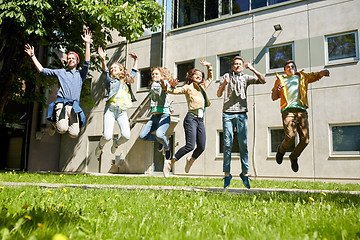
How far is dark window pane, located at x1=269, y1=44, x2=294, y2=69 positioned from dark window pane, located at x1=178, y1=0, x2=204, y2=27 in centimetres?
444

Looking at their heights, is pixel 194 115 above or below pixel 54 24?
below

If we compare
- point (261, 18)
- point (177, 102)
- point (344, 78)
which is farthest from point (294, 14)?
point (177, 102)

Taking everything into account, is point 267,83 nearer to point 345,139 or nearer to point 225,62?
point 225,62

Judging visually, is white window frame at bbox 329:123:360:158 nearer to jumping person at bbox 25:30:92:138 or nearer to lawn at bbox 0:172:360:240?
jumping person at bbox 25:30:92:138

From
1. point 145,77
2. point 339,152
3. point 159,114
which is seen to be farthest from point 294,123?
point 145,77

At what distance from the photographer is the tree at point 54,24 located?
33.8ft

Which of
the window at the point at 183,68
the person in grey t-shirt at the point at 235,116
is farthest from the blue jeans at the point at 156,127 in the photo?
the window at the point at 183,68

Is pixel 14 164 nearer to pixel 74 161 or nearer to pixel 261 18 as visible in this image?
pixel 74 161

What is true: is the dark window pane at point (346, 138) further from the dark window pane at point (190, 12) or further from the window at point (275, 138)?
the dark window pane at point (190, 12)

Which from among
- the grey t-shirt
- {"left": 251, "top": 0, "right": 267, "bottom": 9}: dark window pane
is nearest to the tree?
{"left": 251, "top": 0, "right": 267, "bottom": 9}: dark window pane

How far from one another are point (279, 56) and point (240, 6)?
3.38m

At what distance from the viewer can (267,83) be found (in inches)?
597

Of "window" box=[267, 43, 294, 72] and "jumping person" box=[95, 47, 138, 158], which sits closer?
"jumping person" box=[95, 47, 138, 158]

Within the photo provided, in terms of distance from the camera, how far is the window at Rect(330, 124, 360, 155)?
13039 mm
